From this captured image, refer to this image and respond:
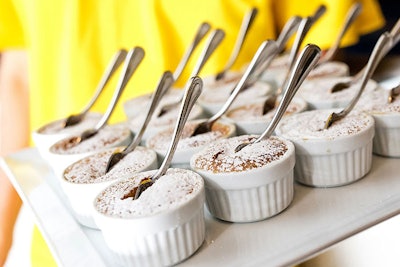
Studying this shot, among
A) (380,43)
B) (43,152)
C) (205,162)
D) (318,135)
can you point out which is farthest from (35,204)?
(380,43)

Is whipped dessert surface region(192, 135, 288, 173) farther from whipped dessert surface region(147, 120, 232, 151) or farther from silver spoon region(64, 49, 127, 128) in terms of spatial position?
silver spoon region(64, 49, 127, 128)

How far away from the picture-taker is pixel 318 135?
0.64 metres

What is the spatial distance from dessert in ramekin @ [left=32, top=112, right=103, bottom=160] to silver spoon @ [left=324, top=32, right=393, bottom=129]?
374 mm

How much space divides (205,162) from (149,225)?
0.40 feet

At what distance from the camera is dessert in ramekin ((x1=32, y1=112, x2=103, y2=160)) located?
84cm

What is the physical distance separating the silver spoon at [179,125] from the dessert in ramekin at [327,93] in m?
0.22

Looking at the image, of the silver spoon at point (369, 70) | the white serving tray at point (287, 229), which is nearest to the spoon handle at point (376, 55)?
the silver spoon at point (369, 70)

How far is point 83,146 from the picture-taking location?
0.77 meters

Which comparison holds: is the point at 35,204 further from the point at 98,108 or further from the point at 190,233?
the point at 98,108

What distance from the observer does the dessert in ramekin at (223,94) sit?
86 cm

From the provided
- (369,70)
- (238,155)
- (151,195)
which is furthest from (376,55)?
(151,195)

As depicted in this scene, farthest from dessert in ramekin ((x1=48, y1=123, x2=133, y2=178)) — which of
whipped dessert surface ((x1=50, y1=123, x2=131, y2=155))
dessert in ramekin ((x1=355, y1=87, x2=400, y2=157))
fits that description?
dessert in ramekin ((x1=355, y1=87, x2=400, y2=157))

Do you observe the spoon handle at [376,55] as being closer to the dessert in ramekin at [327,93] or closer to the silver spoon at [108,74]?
the dessert in ramekin at [327,93]

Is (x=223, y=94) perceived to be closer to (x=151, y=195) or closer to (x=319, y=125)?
(x=319, y=125)
